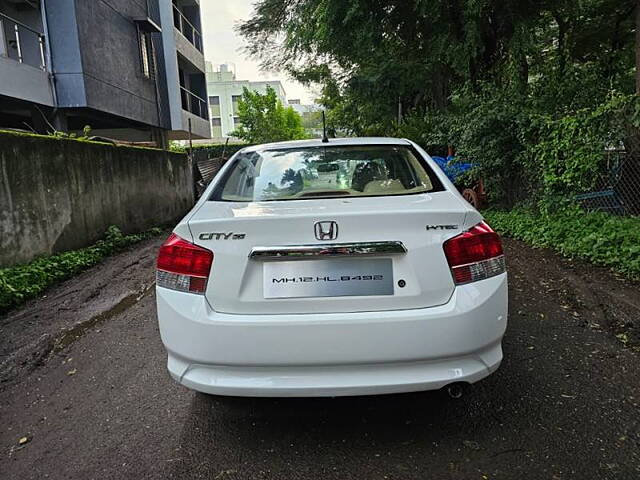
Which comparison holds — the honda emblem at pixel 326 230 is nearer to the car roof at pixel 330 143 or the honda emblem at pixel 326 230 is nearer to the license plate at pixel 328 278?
the license plate at pixel 328 278

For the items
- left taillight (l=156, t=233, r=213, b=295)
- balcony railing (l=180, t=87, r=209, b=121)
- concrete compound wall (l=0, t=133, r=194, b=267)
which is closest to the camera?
left taillight (l=156, t=233, r=213, b=295)

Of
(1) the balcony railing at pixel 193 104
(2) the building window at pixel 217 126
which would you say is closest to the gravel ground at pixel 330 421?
(1) the balcony railing at pixel 193 104

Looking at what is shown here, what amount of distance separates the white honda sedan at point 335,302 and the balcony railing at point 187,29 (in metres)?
19.0

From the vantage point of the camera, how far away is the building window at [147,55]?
15130mm

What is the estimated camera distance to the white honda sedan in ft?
6.54

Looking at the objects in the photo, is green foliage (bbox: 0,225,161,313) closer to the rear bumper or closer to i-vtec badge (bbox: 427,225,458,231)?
the rear bumper

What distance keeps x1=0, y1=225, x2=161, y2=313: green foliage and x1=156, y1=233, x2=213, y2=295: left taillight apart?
10.8ft

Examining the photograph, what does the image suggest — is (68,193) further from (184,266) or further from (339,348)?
(339,348)

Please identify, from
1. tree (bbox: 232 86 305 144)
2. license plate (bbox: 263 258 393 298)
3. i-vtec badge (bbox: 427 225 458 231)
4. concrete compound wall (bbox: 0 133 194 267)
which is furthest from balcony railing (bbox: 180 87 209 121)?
i-vtec badge (bbox: 427 225 458 231)

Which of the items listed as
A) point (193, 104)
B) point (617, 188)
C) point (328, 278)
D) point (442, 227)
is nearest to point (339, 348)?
point (328, 278)

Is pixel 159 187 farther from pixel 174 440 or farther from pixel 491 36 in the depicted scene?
pixel 174 440

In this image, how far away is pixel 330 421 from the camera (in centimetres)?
249

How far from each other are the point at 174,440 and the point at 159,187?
865 cm

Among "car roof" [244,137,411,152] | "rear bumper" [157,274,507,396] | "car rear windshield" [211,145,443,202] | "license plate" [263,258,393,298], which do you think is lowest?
"rear bumper" [157,274,507,396]
